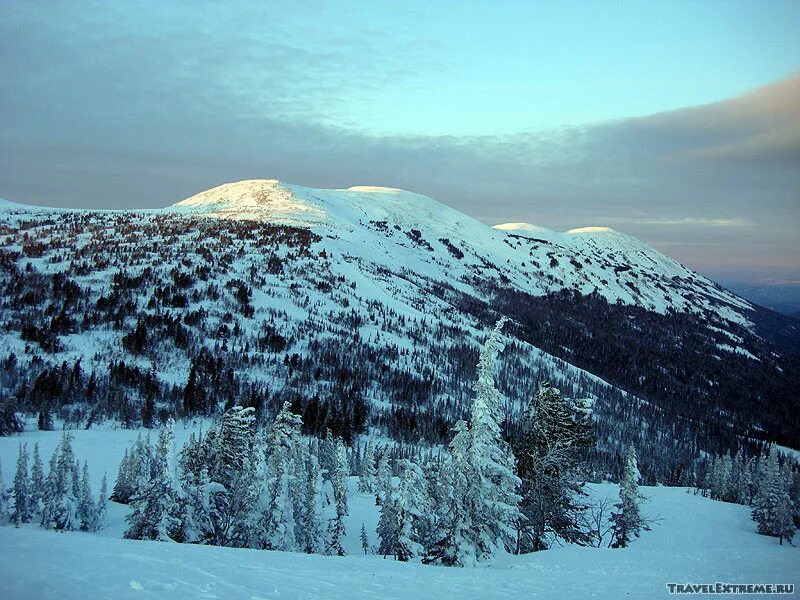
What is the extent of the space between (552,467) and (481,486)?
25.2ft

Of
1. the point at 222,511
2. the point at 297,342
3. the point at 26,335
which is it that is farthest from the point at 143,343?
the point at 222,511

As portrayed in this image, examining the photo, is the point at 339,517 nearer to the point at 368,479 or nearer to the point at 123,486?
the point at 123,486

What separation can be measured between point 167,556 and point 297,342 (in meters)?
126

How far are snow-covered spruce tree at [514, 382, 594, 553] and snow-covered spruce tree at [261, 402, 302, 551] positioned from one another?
17.4 meters

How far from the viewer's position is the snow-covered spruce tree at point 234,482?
32.7 metres

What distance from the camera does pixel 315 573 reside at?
15.2 meters

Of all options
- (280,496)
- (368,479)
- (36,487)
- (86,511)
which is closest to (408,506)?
(280,496)

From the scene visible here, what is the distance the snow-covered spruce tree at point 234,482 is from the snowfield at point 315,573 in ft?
43.7

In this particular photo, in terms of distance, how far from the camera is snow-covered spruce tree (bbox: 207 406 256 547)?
107ft

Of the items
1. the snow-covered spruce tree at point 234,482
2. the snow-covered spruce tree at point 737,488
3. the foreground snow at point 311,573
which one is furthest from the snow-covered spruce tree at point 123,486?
the snow-covered spruce tree at point 737,488

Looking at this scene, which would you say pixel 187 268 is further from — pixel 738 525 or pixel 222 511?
pixel 738 525

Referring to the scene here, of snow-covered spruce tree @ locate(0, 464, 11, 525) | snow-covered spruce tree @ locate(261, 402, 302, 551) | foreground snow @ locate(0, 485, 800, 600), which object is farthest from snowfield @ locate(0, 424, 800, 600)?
snow-covered spruce tree @ locate(0, 464, 11, 525)

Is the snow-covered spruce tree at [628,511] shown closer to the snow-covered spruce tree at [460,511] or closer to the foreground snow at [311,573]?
the foreground snow at [311,573]

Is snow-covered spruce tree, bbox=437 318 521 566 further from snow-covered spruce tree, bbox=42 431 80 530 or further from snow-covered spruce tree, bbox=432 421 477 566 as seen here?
snow-covered spruce tree, bbox=42 431 80 530
